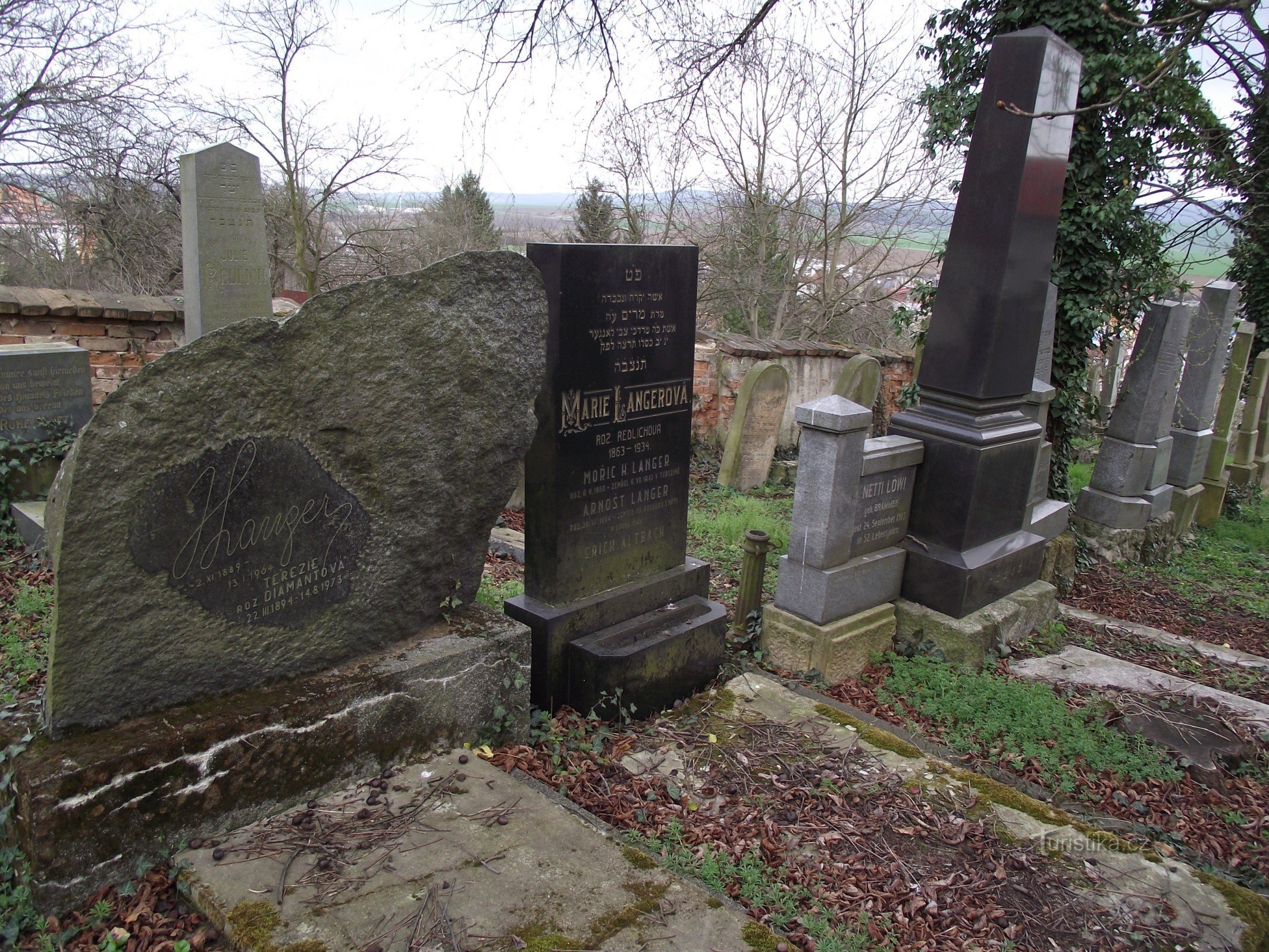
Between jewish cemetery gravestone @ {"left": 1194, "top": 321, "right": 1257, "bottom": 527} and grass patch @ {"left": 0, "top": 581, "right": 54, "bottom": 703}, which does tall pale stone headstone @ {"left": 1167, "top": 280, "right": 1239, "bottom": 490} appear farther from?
grass patch @ {"left": 0, "top": 581, "right": 54, "bottom": 703}

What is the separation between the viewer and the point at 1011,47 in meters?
5.14

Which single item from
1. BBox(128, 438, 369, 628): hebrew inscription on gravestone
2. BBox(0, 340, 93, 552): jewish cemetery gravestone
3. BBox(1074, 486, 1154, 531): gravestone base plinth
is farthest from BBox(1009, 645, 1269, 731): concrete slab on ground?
BBox(0, 340, 93, 552): jewish cemetery gravestone

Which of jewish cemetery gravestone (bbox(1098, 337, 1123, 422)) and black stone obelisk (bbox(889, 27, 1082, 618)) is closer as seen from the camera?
black stone obelisk (bbox(889, 27, 1082, 618))

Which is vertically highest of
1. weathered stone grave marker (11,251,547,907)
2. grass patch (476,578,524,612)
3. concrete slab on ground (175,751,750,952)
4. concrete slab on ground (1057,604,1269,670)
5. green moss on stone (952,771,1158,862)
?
weathered stone grave marker (11,251,547,907)

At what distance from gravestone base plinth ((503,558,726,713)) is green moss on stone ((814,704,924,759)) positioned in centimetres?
66

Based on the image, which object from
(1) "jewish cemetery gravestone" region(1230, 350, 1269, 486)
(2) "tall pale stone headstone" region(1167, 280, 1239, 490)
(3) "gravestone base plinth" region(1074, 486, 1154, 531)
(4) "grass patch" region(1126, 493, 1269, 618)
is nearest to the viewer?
(4) "grass patch" region(1126, 493, 1269, 618)

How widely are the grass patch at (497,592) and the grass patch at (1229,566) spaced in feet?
21.2

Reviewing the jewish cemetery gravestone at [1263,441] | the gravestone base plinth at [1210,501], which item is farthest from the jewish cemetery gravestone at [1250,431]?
the gravestone base plinth at [1210,501]

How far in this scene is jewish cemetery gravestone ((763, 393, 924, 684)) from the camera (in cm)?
460

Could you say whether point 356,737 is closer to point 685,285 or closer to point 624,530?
point 624,530

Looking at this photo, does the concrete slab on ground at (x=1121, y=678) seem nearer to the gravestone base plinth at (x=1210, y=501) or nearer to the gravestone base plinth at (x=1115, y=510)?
the gravestone base plinth at (x=1115, y=510)

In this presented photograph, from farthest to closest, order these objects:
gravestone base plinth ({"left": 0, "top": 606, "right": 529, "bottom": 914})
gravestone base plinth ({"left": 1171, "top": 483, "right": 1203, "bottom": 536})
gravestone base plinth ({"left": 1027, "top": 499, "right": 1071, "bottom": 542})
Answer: gravestone base plinth ({"left": 1171, "top": 483, "right": 1203, "bottom": 536})
gravestone base plinth ({"left": 1027, "top": 499, "right": 1071, "bottom": 542})
gravestone base plinth ({"left": 0, "top": 606, "right": 529, "bottom": 914})

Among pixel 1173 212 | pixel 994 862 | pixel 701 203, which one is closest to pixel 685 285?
pixel 994 862

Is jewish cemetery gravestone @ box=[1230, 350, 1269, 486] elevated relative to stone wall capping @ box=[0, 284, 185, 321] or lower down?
lower down
